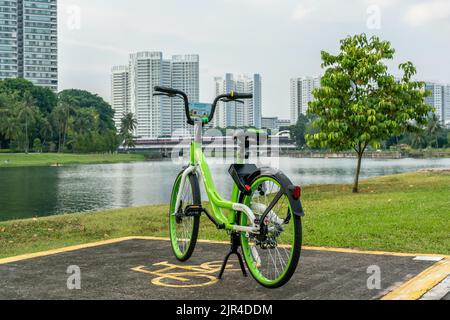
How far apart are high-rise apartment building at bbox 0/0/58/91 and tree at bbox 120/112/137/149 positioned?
1660 inches

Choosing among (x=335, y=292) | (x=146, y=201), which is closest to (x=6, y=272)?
(x=335, y=292)

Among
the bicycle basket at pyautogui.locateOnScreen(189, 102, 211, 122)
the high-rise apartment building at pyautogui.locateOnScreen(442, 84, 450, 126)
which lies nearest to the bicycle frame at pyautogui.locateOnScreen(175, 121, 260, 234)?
the bicycle basket at pyautogui.locateOnScreen(189, 102, 211, 122)

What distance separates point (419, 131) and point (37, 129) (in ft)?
311

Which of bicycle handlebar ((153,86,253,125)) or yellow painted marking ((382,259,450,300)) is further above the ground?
bicycle handlebar ((153,86,253,125))

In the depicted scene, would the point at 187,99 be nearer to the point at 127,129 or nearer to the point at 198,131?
the point at 198,131

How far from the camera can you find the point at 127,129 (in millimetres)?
137250

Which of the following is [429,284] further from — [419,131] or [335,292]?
[419,131]

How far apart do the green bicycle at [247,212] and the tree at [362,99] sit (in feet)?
44.6

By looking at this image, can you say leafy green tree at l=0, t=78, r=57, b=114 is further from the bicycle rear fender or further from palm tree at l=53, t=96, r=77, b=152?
the bicycle rear fender

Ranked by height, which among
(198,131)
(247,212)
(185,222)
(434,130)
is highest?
(434,130)

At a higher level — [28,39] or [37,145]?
[28,39]

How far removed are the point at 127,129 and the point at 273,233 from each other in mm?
135036

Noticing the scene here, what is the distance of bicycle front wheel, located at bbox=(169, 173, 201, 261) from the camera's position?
612 cm

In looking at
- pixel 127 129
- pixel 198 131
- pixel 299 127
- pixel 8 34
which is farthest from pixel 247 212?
Result: pixel 8 34
